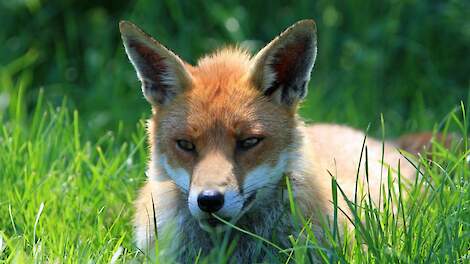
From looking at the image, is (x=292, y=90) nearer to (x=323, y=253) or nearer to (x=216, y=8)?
(x=323, y=253)

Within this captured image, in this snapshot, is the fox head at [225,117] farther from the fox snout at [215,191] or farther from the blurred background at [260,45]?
the blurred background at [260,45]

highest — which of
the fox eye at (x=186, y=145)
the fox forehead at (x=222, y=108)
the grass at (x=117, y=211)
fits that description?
the fox forehead at (x=222, y=108)

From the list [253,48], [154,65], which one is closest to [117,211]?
[154,65]

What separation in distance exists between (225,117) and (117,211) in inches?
45.1

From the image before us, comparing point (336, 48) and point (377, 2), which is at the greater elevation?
point (377, 2)

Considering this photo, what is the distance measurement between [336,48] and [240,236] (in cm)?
369

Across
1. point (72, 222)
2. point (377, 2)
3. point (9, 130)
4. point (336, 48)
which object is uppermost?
point (377, 2)

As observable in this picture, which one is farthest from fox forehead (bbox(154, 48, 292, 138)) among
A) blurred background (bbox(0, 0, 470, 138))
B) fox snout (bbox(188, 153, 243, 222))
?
blurred background (bbox(0, 0, 470, 138))

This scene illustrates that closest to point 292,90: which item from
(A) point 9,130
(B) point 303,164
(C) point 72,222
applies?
(B) point 303,164

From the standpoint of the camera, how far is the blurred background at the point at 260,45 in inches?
281

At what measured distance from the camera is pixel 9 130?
5.49 metres

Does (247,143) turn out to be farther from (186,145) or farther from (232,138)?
(186,145)

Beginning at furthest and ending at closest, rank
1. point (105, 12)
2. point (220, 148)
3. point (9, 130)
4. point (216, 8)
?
point (105, 12), point (216, 8), point (9, 130), point (220, 148)

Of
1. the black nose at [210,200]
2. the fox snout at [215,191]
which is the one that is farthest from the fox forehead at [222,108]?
the black nose at [210,200]
